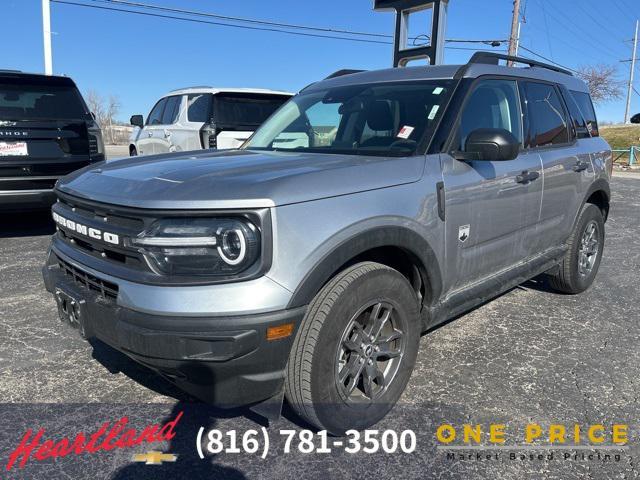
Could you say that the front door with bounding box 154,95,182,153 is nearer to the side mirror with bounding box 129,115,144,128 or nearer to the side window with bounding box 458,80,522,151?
the side mirror with bounding box 129,115,144,128

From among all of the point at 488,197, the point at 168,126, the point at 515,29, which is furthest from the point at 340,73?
the point at 515,29

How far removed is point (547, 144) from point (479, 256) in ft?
4.28

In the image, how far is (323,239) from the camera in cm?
216

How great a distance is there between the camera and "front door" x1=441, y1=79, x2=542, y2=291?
2.90 meters

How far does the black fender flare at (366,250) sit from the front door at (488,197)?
7.0 inches

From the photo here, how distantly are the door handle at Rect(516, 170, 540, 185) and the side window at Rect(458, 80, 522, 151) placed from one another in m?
0.28

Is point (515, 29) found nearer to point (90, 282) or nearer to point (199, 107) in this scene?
point (199, 107)

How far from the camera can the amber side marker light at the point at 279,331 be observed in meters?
2.02

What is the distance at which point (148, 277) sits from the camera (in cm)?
208

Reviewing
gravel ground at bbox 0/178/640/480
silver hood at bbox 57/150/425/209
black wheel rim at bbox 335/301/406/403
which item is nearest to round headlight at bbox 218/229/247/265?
silver hood at bbox 57/150/425/209

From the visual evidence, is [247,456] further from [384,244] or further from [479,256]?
[479,256]

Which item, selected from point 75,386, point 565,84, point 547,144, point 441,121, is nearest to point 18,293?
point 75,386

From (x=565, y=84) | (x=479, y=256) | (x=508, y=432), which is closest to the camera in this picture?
(x=508, y=432)

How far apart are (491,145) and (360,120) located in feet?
3.07
